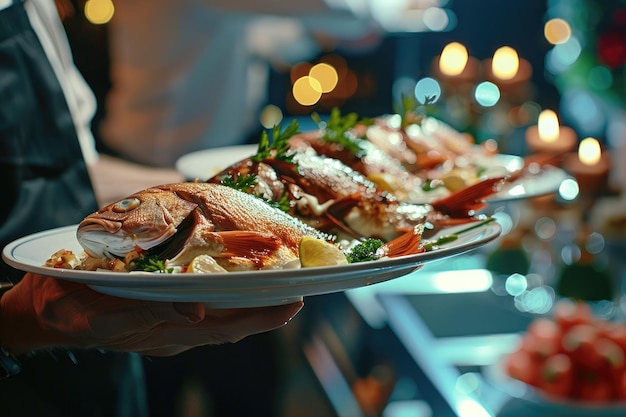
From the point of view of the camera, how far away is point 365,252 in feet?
2.98

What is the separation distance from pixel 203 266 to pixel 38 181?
2.20ft

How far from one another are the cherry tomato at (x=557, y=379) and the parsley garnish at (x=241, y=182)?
47.5 inches

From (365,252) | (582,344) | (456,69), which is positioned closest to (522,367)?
(582,344)

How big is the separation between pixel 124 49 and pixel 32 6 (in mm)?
1429

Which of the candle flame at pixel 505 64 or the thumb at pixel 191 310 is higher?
the thumb at pixel 191 310

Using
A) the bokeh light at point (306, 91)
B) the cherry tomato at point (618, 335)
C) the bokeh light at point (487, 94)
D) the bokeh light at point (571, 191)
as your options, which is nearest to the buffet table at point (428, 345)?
the cherry tomato at point (618, 335)

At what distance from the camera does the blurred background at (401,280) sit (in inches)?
75.7

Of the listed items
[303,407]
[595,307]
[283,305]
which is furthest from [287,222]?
[595,307]

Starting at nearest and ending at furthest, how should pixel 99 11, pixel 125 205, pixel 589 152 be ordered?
pixel 125 205 → pixel 589 152 → pixel 99 11

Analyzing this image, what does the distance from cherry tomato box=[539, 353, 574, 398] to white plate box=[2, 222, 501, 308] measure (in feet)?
3.72

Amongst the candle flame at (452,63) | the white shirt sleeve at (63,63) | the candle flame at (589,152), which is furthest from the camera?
the candle flame at (452,63)

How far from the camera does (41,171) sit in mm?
1338

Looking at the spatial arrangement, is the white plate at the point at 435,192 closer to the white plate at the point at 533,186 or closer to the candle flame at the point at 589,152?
the white plate at the point at 533,186

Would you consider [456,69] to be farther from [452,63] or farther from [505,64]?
[505,64]
